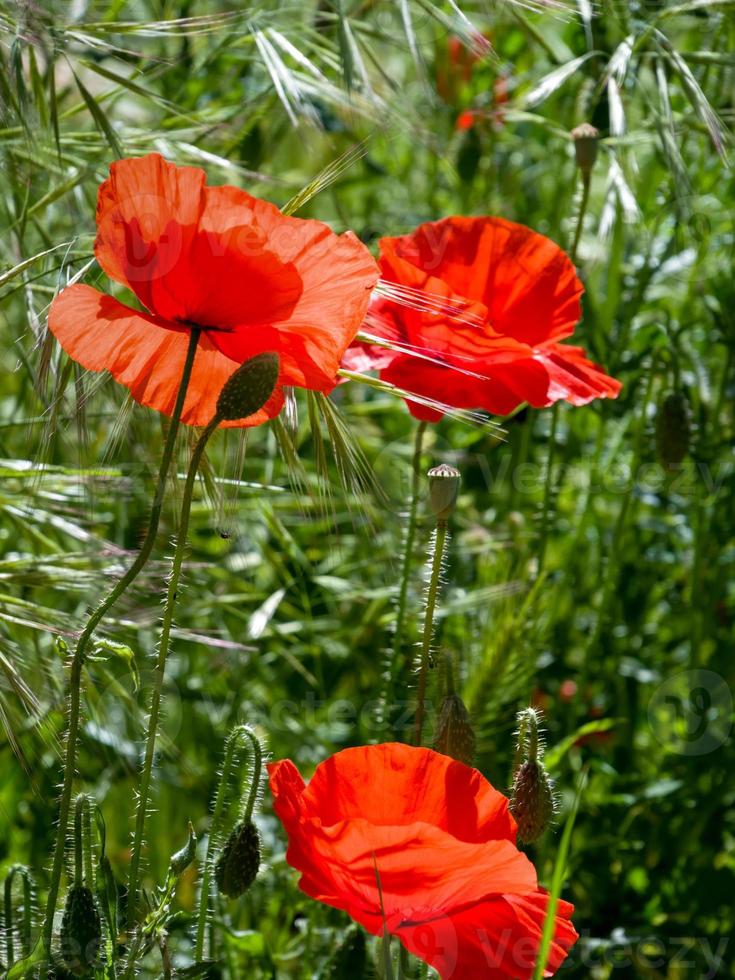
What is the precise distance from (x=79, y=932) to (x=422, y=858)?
199mm

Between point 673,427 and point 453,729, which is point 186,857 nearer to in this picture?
point 453,729

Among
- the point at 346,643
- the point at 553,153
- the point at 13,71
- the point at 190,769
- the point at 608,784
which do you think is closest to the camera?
the point at 13,71

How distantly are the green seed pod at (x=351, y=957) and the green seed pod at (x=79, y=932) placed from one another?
292mm

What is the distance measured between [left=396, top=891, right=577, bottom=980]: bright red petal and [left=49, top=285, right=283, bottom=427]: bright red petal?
0.30 meters

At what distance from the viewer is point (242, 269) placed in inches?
26.1

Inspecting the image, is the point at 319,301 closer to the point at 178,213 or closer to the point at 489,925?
the point at 178,213

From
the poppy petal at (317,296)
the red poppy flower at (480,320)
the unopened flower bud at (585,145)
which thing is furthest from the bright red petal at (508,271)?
the poppy petal at (317,296)

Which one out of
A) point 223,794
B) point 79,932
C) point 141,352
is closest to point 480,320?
point 141,352

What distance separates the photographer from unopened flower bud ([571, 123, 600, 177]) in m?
1.13

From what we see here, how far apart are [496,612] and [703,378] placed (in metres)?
0.52

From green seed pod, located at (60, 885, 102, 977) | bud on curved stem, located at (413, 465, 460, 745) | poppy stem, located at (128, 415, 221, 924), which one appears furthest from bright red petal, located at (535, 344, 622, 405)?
green seed pod, located at (60, 885, 102, 977)

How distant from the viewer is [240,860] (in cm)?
77

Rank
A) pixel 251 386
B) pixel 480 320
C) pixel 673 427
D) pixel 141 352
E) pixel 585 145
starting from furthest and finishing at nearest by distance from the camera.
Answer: pixel 673 427 < pixel 585 145 < pixel 480 320 < pixel 141 352 < pixel 251 386

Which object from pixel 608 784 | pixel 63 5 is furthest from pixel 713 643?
pixel 63 5
